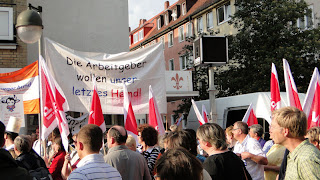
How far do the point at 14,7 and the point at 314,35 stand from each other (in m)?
14.3

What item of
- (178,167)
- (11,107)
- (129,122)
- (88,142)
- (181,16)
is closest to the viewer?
(178,167)

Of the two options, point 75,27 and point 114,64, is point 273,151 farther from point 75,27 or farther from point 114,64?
point 75,27

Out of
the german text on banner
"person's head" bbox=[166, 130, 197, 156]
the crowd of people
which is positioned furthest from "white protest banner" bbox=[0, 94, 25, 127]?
"person's head" bbox=[166, 130, 197, 156]

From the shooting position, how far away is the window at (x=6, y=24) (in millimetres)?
13695

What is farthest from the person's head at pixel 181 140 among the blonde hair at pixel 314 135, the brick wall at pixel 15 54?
the brick wall at pixel 15 54

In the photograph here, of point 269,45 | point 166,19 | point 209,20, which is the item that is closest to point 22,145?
point 269,45

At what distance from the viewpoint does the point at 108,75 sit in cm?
1009

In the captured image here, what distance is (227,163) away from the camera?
4.18 metres

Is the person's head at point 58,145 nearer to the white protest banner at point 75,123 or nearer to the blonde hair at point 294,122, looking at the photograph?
the blonde hair at point 294,122

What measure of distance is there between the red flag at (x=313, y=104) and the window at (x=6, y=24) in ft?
29.6

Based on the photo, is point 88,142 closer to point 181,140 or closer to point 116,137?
point 181,140

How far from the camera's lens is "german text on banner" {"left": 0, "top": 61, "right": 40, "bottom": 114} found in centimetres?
892

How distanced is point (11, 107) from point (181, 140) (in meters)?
5.48

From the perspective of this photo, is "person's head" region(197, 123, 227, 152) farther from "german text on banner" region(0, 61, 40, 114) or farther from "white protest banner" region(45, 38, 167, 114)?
"white protest banner" region(45, 38, 167, 114)
